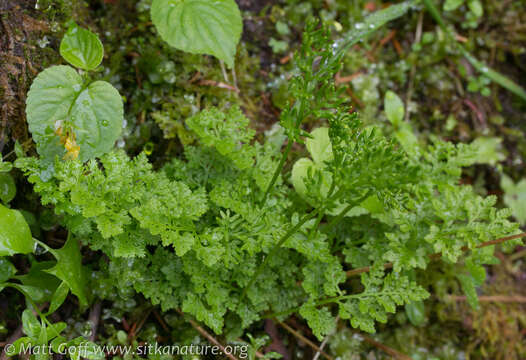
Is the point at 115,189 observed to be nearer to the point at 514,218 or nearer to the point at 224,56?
the point at 224,56

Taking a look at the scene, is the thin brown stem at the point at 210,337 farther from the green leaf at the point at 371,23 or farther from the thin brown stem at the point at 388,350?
the green leaf at the point at 371,23

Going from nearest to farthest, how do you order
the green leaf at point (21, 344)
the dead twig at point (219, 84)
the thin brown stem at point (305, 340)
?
the green leaf at point (21, 344) < the thin brown stem at point (305, 340) < the dead twig at point (219, 84)

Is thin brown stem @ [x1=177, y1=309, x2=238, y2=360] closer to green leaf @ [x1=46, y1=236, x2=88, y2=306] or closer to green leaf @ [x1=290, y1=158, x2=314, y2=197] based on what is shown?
green leaf @ [x1=46, y1=236, x2=88, y2=306]

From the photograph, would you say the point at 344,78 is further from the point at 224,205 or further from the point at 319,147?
the point at 224,205

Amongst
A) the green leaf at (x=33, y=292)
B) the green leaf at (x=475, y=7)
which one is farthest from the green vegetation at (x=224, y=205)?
the green leaf at (x=475, y=7)

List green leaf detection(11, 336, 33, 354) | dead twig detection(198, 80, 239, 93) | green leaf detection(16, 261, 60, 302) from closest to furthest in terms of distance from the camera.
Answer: green leaf detection(11, 336, 33, 354) < green leaf detection(16, 261, 60, 302) < dead twig detection(198, 80, 239, 93)

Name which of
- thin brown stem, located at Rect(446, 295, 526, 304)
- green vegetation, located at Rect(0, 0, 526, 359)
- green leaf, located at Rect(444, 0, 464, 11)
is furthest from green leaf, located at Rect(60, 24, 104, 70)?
green leaf, located at Rect(444, 0, 464, 11)
